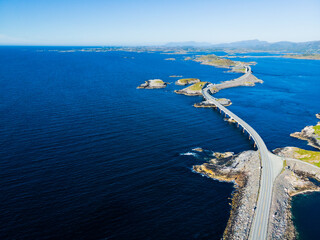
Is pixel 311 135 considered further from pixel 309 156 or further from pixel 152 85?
pixel 152 85

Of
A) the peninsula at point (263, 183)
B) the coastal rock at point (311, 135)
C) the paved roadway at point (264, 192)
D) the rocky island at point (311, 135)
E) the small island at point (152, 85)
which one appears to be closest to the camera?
the paved roadway at point (264, 192)

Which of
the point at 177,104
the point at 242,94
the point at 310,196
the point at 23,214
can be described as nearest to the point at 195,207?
the point at 310,196

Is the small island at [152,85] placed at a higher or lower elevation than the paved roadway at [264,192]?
higher

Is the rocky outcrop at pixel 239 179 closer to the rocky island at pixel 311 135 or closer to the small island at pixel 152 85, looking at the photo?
the rocky island at pixel 311 135

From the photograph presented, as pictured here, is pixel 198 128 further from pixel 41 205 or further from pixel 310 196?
pixel 41 205

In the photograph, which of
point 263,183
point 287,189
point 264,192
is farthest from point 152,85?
point 264,192

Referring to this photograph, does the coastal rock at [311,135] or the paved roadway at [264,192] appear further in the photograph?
the coastal rock at [311,135]

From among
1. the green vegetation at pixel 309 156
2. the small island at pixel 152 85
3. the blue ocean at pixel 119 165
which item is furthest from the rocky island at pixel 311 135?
the small island at pixel 152 85
